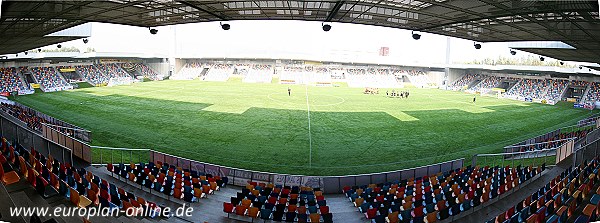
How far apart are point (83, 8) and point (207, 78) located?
219 ft

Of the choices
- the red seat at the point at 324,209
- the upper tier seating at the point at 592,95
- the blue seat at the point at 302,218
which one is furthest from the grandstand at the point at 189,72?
the blue seat at the point at 302,218

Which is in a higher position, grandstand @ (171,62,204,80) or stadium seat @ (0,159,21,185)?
grandstand @ (171,62,204,80)

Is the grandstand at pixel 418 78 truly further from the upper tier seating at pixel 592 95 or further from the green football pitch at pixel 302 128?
the green football pitch at pixel 302 128

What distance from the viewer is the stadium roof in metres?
11.7

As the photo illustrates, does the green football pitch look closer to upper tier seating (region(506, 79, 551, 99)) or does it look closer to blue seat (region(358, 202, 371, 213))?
blue seat (region(358, 202, 371, 213))

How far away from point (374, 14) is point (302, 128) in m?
14.1

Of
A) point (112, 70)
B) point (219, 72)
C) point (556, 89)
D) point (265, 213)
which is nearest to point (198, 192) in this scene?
point (265, 213)

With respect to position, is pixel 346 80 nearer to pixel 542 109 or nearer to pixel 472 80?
pixel 472 80

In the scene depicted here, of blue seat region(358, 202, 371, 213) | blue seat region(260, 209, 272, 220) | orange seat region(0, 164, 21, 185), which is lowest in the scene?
blue seat region(358, 202, 371, 213)

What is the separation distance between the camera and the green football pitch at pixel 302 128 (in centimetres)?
2009

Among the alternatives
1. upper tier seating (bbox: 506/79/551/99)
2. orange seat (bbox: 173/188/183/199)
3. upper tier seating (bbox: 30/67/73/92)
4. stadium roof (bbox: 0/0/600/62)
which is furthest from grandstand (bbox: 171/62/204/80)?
orange seat (bbox: 173/188/183/199)

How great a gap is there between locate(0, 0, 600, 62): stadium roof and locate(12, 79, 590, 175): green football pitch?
6.93 metres

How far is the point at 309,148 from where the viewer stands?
872 inches

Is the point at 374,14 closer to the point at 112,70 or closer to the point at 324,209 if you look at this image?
the point at 324,209
